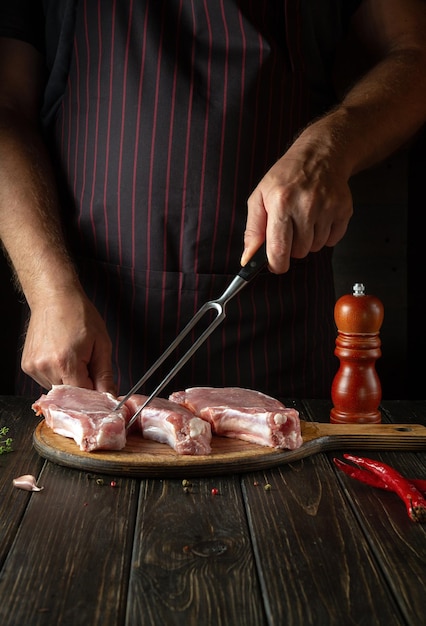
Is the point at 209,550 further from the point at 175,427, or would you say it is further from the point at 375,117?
the point at 375,117

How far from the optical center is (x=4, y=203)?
2.33 meters

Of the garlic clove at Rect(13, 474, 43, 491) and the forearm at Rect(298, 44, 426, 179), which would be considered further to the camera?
the forearm at Rect(298, 44, 426, 179)

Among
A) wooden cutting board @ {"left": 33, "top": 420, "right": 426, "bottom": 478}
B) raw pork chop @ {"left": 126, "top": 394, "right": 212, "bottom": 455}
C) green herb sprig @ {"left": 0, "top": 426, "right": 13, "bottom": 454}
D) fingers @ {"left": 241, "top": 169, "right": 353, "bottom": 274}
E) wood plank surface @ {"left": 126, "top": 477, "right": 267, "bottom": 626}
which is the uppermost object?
fingers @ {"left": 241, "top": 169, "right": 353, "bottom": 274}

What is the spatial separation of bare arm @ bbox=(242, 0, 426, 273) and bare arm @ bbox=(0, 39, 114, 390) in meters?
0.49

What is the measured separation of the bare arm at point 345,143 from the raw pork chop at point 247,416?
12.9 inches

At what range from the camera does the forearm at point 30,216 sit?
7.24 ft

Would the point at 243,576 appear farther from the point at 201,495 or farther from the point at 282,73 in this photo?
the point at 282,73

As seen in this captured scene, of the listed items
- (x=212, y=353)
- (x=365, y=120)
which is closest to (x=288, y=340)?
(x=212, y=353)

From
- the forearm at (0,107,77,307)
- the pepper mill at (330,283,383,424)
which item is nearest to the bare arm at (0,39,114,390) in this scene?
the forearm at (0,107,77,307)

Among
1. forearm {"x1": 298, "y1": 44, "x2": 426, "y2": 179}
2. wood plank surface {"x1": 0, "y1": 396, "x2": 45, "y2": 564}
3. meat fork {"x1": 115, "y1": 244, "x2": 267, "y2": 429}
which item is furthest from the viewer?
forearm {"x1": 298, "y1": 44, "x2": 426, "y2": 179}

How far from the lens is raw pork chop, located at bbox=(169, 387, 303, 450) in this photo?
5.73ft

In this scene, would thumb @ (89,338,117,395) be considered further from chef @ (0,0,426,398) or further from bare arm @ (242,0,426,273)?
bare arm @ (242,0,426,273)

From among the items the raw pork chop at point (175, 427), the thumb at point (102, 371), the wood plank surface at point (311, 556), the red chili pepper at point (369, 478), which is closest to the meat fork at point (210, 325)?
the raw pork chop at point (175, 427)

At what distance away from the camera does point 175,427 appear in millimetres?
1714
